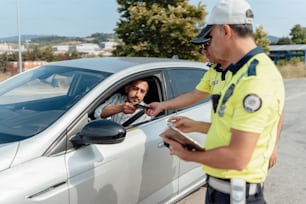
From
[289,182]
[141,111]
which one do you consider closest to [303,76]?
[289,182]

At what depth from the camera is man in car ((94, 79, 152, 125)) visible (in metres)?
2.87

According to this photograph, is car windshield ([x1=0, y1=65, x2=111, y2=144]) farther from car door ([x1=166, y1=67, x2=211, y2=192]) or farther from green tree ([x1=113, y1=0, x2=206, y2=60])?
green tree ([x1=113, y1=0, x2=206, y2=60])

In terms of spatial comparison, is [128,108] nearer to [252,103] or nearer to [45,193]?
[45,193]

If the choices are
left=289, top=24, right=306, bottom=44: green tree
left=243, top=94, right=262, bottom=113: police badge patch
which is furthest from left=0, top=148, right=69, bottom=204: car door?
left=289, top=24, right=306, bottom=44: green tree

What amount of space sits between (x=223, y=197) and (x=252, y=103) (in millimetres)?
591

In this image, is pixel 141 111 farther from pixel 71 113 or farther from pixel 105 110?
pixel 71 113

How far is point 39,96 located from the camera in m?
2.95

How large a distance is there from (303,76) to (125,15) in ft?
41.5

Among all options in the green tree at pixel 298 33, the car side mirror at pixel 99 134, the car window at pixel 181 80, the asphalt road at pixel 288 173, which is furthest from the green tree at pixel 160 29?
the green tree at pixel 298 33

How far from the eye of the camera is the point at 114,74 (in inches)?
108

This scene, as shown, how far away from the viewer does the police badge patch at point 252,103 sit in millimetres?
1450

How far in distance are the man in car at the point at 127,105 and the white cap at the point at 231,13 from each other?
49.3 inches

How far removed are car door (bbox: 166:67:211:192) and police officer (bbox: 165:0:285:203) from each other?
143 cm

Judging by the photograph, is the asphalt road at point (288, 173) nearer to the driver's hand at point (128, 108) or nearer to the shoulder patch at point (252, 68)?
the driver's hand at point (128, 108)
